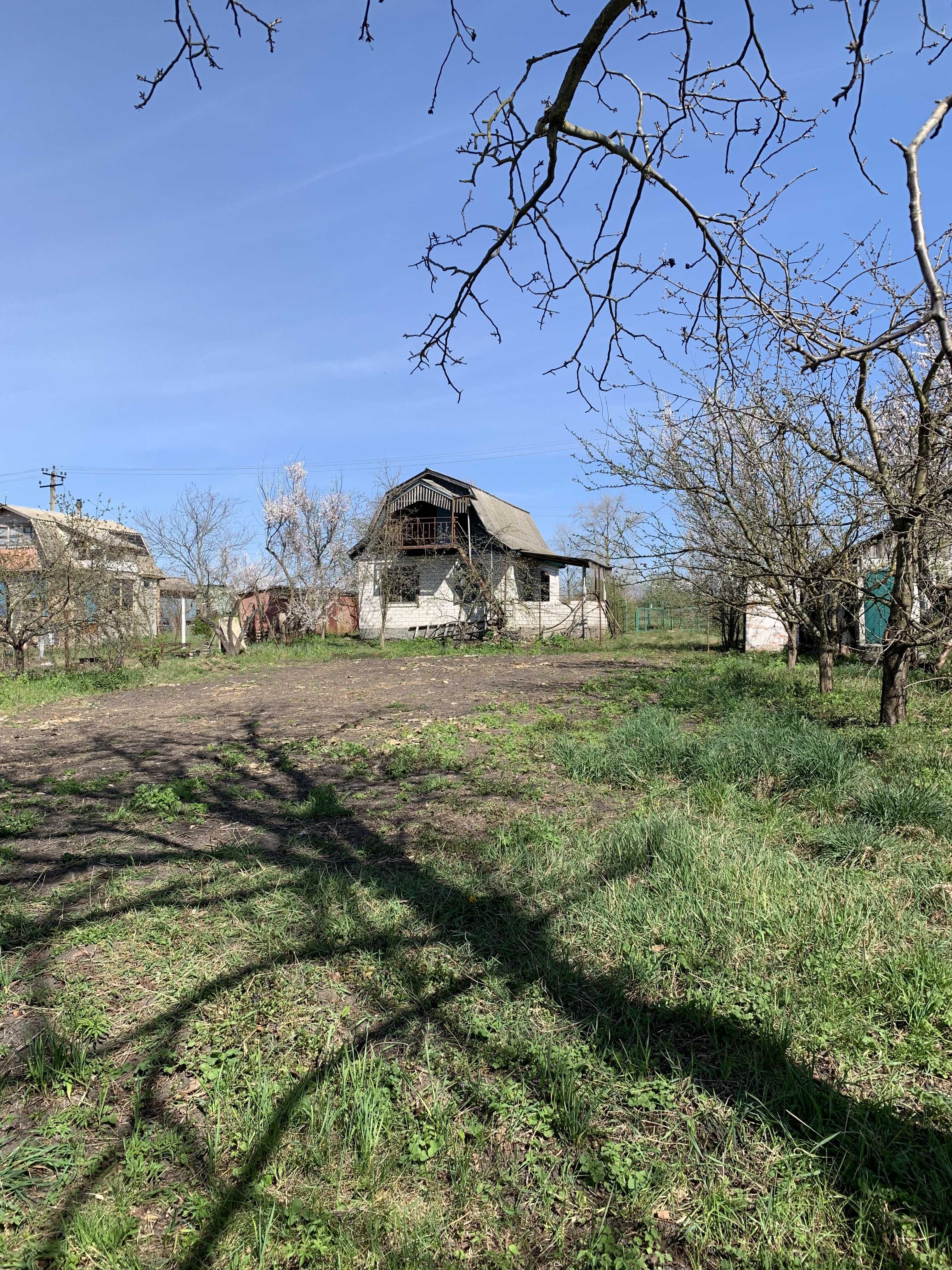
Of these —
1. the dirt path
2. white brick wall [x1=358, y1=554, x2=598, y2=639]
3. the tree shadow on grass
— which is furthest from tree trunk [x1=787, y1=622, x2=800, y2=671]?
white brick wall [x1=358, y1=554, x2=598, y2=639]

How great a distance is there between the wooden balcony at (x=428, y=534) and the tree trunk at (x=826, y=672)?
1630cm

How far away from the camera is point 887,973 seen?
2930 millimetres

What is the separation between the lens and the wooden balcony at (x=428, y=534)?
2553 cm

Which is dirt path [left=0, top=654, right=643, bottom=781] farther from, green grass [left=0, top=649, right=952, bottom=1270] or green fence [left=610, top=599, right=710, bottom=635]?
green fence [left=610, top=599, right=710, bottom=635]

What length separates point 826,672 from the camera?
9.83 metres

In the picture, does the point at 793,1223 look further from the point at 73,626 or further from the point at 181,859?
the point at 73,626

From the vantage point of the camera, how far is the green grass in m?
1.98

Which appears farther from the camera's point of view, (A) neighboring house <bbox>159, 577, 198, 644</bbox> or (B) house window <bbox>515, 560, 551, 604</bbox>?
(A) neighboring house <bbox>159, 577, 198, 644</bbox>

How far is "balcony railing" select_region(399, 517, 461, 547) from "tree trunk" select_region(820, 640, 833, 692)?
1671 cm

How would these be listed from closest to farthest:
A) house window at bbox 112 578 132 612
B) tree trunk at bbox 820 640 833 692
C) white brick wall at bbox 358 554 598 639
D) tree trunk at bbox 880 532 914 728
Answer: tree trunk at bbox 880 532 914 728 < tree trunk at bbox 820 640 833 692 < house window at bbox 112 578 132 612 < white brick wall at bbox 358 554 598 639

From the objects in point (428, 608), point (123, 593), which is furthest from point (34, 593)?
point (428, 608)

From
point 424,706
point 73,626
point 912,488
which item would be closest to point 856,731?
point 912,488

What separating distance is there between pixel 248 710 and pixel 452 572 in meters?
16.0

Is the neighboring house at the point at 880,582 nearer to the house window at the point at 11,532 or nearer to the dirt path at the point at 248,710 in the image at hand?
the dirt path at the point at 248,710
